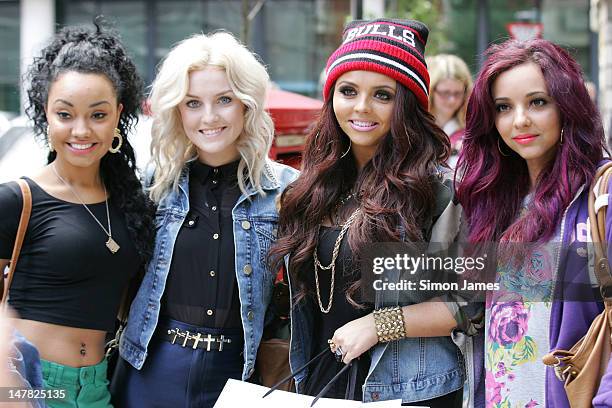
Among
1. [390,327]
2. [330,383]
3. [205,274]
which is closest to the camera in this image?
[330,383]

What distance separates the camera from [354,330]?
2.60 m

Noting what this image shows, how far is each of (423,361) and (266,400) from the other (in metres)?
0.60

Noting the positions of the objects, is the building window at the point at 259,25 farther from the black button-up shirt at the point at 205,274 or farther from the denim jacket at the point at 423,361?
the denim jacket at the point at 423,361

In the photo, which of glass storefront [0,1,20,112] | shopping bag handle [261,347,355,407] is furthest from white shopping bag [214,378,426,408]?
glass storefront [0,1,20,112]

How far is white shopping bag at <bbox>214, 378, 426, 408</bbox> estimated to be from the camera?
240 centimetres

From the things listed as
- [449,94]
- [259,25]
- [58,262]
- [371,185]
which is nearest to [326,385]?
[371,185]

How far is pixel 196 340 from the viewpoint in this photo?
2.79 m

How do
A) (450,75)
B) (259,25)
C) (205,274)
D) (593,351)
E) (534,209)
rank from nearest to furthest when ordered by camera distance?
(593,351) < (534,209) < (205,274) < (450,75) < (259,25)

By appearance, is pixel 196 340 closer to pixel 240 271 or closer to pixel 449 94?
pixel 240 271

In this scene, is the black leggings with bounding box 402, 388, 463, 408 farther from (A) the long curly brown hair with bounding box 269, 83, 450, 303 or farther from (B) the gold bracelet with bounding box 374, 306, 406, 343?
(A) the long curly brown hair with bounding box 269, 83, 450, 303

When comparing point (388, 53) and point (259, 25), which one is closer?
point (388, 53)

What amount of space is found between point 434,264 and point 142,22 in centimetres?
1158

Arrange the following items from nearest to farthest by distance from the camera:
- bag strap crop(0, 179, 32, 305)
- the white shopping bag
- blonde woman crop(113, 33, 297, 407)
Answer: the white shopping bag
bag strap crop(0, 179, 32, 305)
blonde woman crop(113, 33, 297, 407)

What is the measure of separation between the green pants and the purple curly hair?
4.95ft
